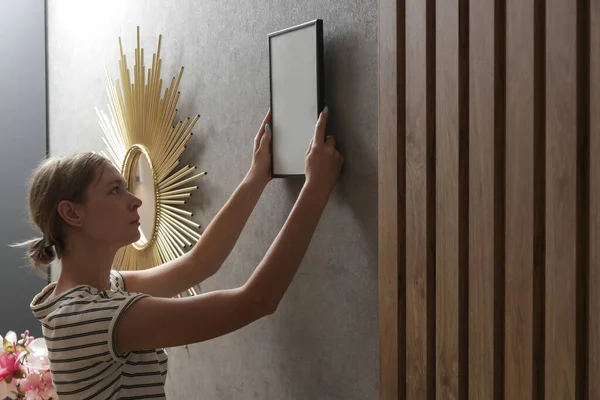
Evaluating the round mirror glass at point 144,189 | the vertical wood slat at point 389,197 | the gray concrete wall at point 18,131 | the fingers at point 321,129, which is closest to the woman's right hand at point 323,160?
the fingers at point 321,129

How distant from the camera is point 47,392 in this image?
186 centimetres

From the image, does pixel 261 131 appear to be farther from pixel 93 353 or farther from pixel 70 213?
pixel 93 353

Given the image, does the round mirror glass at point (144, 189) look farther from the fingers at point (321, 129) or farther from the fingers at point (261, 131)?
the fingers at point (321, 129)

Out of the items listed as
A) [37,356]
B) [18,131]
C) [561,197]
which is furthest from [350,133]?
[18,131]

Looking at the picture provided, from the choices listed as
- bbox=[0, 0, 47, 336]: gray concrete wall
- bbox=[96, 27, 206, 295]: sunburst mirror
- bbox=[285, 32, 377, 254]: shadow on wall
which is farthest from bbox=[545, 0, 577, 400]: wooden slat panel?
bbox=[0, 0, 47, 336]: gray concrete wall

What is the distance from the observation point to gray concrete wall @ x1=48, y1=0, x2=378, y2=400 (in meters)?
1.38

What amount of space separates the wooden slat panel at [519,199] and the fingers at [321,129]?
0.45m

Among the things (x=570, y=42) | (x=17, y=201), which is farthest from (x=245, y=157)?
(x=17, y=201)

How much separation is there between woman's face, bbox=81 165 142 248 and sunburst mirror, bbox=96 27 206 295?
34cm

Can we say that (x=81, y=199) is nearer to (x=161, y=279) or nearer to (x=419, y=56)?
(x=161, y=279)

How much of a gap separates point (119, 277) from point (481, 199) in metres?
1.05

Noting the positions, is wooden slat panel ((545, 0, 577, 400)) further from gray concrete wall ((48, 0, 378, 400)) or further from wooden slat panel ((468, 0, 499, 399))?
gray concrete wall ((48, 0, 378, 400))

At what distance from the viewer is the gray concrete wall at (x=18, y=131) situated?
3.33 m

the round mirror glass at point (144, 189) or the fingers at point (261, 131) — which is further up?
the fingers at point (261, 131)
